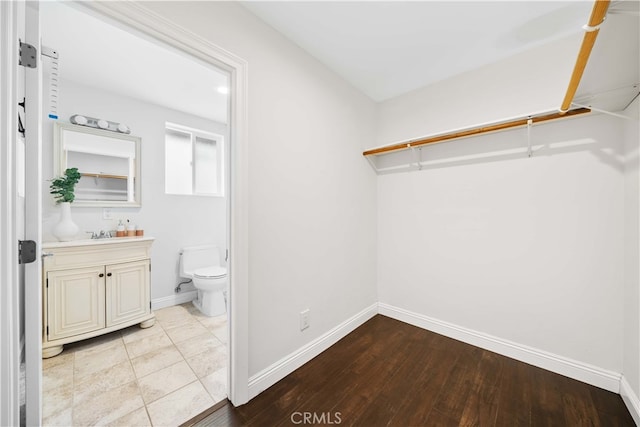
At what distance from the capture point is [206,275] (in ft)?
8.72

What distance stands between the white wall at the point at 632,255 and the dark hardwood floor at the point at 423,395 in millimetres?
283

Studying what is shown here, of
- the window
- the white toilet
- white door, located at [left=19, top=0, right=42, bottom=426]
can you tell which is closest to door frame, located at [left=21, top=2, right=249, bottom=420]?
white door, located at [left=19, top=0, right=42, bottom=426]

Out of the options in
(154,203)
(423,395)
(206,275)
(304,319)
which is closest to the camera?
(423,395)

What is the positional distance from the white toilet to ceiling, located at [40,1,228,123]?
1.80 metres

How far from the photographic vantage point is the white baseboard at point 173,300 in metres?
2.85

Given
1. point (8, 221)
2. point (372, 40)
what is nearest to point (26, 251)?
point (8, 221)

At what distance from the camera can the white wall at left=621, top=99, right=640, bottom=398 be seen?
1.37 m

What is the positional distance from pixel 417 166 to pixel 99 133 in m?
3.27

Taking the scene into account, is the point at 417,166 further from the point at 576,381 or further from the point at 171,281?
the point at 171,281

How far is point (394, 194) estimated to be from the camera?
102 inches

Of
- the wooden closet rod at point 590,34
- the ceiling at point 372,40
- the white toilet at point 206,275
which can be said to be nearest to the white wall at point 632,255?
the ceiling at point 372,40

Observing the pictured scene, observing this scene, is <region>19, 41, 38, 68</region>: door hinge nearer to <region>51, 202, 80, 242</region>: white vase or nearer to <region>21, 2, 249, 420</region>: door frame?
<region>21, 2, 249, 420</region>: door frame

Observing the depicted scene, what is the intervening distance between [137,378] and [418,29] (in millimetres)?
3058

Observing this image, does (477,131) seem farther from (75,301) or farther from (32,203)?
(75,301)
